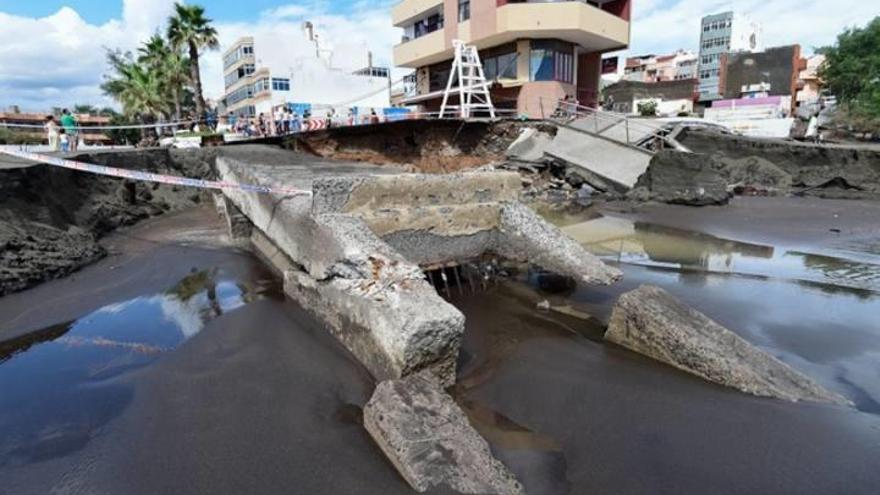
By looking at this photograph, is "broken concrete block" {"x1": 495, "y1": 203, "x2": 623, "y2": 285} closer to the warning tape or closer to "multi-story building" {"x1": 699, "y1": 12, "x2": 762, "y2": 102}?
the warning tape

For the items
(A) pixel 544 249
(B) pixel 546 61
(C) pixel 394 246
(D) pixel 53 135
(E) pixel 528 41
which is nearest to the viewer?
(C) pixel 394 246

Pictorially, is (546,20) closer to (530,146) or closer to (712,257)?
(530,146)

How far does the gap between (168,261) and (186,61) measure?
35.6 m

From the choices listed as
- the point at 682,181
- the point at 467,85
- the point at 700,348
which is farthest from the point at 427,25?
the point at 700,348

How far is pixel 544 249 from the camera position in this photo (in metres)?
5.36

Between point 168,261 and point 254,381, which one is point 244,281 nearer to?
point 168,261

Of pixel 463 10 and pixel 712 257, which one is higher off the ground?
pixel 463 10

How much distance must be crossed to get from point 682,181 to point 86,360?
14.5m

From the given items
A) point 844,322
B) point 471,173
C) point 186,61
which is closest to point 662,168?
point 844,322

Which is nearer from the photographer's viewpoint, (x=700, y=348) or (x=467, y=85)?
(x=700, y=348)

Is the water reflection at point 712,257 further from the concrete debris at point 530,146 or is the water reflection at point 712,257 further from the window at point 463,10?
the window at point 463,10

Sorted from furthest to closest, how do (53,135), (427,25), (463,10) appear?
(427,25) < (463,10) < (53,135)

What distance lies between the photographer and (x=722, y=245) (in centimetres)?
943

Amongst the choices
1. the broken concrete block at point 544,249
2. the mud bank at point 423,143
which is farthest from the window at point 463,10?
the broken concrete block at point 544,249
